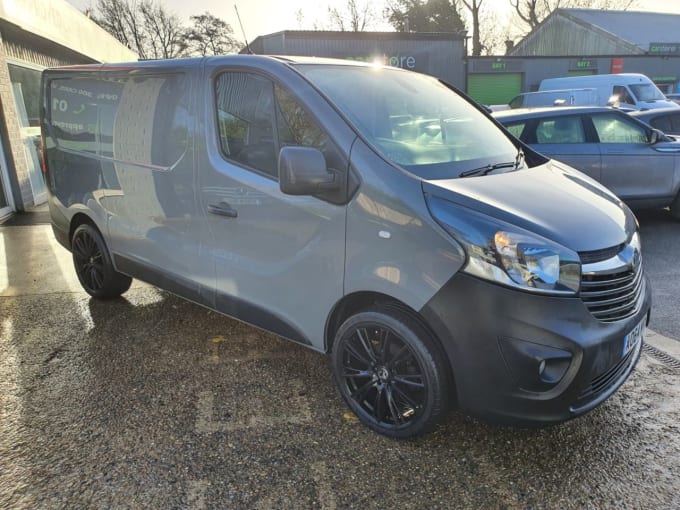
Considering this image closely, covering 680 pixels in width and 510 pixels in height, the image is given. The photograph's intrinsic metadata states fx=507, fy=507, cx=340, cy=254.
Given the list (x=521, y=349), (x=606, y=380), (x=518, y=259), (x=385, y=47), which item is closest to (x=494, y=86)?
(x=385, y=47)

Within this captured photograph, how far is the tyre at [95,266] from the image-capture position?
14.0 ft

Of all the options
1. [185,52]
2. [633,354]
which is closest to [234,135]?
[633,354]

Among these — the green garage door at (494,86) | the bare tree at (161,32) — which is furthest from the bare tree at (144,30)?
the green garage door at (494,86)

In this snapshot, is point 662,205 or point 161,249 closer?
point 161,249

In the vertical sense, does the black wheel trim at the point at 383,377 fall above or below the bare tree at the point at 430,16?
below

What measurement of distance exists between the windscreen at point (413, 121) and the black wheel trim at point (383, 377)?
2.77 feet

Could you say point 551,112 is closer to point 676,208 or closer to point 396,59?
point 676,208

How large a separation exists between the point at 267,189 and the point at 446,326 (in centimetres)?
124

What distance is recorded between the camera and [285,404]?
2918 millimetres

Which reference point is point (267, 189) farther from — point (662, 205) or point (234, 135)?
point (662, 205)

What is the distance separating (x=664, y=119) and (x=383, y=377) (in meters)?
7.76

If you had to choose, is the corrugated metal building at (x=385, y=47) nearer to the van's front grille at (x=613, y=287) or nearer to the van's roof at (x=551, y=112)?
the van's roof at (x=551, y=112)

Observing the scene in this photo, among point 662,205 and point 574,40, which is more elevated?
point 574,40

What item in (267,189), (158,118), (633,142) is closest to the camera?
(267,189)
